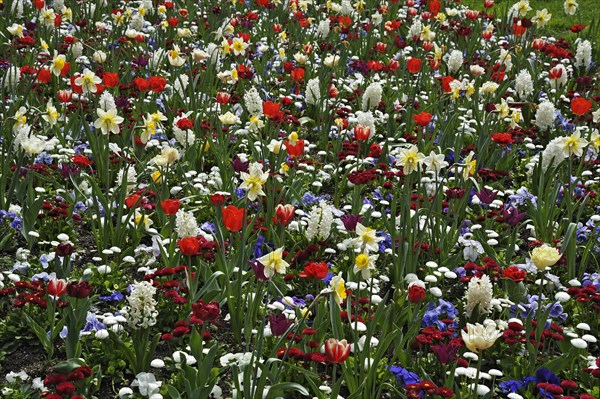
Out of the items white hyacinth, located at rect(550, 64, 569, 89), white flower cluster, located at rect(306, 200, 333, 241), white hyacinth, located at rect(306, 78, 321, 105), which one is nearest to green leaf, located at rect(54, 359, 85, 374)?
white flower cluster, located at rect(306, 200, 333, 241)

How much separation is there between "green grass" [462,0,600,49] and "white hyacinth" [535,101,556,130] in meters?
2.80

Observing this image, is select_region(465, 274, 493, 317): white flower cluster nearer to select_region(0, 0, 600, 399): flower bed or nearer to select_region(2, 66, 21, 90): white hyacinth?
select_region(0, 0, 600, 399): flower bed

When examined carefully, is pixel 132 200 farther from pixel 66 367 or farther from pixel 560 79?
pixel 560 79

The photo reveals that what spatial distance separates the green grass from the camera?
26.6 feet

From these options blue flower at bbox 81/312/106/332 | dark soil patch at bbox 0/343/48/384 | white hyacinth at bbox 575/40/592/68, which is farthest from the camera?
white hyacinth at bbox 575/40/592/68

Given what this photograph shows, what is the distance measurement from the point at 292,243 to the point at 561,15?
628cm

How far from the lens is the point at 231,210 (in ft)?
9.36

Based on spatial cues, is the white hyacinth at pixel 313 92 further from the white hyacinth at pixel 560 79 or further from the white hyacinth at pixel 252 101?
the white hyacinth at pixel 560 79

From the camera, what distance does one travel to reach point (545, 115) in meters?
5.00

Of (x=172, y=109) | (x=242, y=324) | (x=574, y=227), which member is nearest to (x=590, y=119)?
(x=574, y=227)

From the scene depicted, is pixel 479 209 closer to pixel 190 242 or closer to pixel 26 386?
pixel 190 242

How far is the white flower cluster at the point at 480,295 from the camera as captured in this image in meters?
3.03

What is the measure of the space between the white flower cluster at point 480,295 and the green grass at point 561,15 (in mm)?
5139

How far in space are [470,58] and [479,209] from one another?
8.36ft
